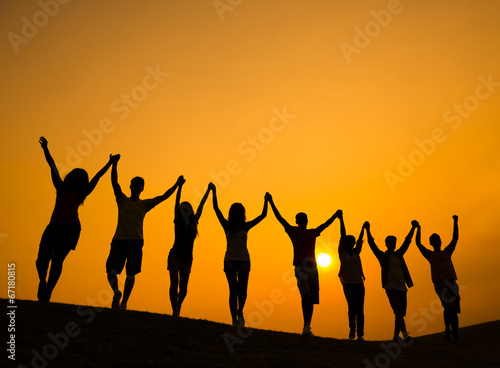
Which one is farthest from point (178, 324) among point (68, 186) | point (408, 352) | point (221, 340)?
point (408, 352)

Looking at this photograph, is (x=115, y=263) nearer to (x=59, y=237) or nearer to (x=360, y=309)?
(x=59, y=237)

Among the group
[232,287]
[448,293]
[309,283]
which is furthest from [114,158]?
[448,293]

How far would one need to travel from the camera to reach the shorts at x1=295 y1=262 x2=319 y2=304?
11250mm

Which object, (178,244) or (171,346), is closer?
(171,346)

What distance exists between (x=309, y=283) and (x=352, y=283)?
2.58 meters

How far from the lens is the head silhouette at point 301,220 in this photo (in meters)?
11.8

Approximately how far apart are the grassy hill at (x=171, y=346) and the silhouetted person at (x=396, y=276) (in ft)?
2.76

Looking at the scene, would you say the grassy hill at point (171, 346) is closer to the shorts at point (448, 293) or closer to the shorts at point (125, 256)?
the shorts at point (125, 256)

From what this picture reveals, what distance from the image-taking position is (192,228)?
11328 millimetres

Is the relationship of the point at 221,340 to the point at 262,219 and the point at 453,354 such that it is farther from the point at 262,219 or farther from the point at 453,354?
the point at 453,354

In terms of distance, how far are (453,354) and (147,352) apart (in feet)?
25.1

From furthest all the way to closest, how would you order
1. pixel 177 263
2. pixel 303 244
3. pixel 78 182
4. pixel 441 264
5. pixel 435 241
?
1. pixel 435 241
2. pixel 441 264
3. pixel 303 244
4. pixel 177 263
5. pixel 78 182

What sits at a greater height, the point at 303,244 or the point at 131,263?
the point at 303,244

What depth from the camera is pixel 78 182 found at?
9.83 meters
